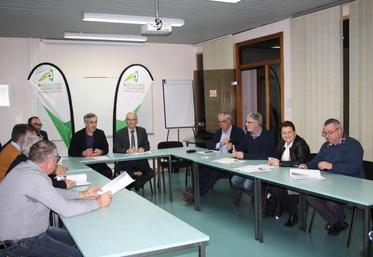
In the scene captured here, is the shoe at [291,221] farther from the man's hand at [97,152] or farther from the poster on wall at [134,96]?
the poster on wall at [134,96]

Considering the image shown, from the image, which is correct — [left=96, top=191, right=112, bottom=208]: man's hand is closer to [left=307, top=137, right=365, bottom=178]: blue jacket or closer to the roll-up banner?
[left=307, top=137, right=365, bottom=178]: blue jacket

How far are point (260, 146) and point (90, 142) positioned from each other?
8.29ft

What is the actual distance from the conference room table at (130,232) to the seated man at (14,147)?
1.23 metres

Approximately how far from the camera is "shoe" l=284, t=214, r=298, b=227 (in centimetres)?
429

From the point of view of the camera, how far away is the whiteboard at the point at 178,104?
8070mm

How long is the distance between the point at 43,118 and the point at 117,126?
140cm

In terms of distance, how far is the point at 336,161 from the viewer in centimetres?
370

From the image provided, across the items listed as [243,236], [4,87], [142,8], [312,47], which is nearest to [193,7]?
[142,8]

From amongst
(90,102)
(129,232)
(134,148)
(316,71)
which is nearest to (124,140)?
(134,148)

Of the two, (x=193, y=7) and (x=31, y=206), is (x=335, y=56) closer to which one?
(x=193, y=7)

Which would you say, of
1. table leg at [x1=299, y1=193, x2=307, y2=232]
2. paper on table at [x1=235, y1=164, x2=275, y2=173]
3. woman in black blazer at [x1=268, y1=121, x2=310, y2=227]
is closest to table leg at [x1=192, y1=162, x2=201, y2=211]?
paper on table at [x1=235, y1=164, x2=275, y2=173]

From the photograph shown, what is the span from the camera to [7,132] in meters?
6.95

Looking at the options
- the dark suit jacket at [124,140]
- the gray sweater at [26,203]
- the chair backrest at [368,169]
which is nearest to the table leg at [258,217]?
the chair backrest at [368,169]

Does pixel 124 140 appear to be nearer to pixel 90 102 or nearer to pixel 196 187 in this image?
pixel 196 187
